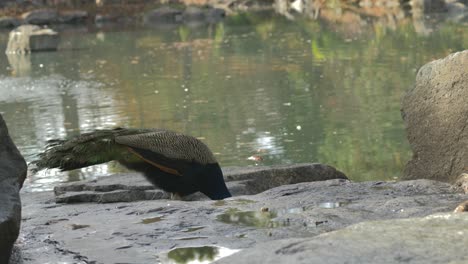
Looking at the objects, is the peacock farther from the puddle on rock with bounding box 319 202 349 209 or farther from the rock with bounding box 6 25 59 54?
the rock with bounding box 6 25 59 54

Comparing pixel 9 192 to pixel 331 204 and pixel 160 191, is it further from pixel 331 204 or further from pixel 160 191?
pixel 160 191

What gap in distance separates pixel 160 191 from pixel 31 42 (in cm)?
1739

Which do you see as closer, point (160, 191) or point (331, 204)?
point (331, 204)

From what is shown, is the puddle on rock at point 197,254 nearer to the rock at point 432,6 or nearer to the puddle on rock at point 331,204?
the puddle on rock at point 331,204


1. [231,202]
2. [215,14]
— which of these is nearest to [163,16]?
[215,14]

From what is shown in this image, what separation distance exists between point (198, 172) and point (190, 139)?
0.69ft

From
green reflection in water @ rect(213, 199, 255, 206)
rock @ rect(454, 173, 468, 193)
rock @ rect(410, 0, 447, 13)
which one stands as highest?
rock @ rect(454, 173, 468, 193)

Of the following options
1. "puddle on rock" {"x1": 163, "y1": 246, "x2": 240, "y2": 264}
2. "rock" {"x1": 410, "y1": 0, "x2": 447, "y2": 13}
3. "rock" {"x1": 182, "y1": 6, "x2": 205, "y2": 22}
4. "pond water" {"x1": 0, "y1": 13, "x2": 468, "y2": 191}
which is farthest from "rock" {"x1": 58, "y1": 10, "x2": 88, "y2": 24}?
"puddle on rock" {"x1": 163, "y1": 246, "x2": 240, "y2": 264}

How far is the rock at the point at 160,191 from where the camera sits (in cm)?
562

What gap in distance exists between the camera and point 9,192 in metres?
3.87

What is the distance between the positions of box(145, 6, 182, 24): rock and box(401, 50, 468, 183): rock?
88.3 ft

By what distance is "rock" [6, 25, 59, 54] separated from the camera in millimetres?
22141

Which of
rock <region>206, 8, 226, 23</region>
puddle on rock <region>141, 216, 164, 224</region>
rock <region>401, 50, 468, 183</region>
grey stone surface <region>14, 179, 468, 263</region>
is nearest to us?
grey stone surface <region>14, 179, 468, 263</region>

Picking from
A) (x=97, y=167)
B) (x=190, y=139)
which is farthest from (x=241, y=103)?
(x=190, y=139)
